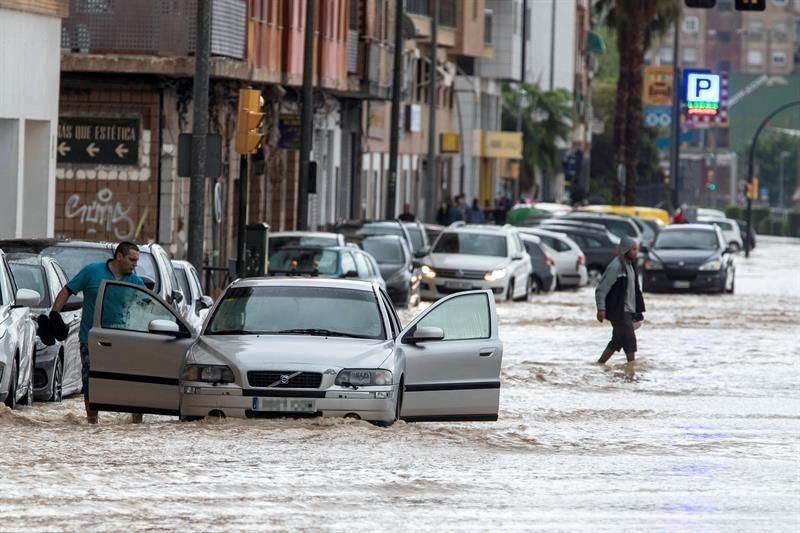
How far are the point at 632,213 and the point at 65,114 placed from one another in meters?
31.6

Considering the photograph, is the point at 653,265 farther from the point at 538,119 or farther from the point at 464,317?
the point at 538,119

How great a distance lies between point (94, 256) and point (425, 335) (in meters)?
6.62

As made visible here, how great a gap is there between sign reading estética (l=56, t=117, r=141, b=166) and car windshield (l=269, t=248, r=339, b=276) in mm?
6346

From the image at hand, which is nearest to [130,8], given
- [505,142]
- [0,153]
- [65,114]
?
[65,114]

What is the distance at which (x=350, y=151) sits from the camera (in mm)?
64875

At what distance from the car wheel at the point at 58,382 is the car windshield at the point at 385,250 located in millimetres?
20232

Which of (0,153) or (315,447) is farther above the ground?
(0,153)

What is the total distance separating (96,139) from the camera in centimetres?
4053

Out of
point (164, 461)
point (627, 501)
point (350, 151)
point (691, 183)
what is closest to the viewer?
point (627, 501)

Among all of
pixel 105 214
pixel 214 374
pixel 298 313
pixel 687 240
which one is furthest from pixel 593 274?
pixel 214 374

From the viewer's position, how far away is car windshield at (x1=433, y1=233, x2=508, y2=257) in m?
45.0

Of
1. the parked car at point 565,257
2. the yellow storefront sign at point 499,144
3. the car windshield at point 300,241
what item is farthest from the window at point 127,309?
the yellow storefront sign at point 499,144

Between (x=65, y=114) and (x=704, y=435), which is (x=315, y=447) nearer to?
(x=704, y=435)

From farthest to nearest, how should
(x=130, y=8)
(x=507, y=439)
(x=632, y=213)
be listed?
(x=632, y=213), (x=130, y=8), (x=507, y=439)
